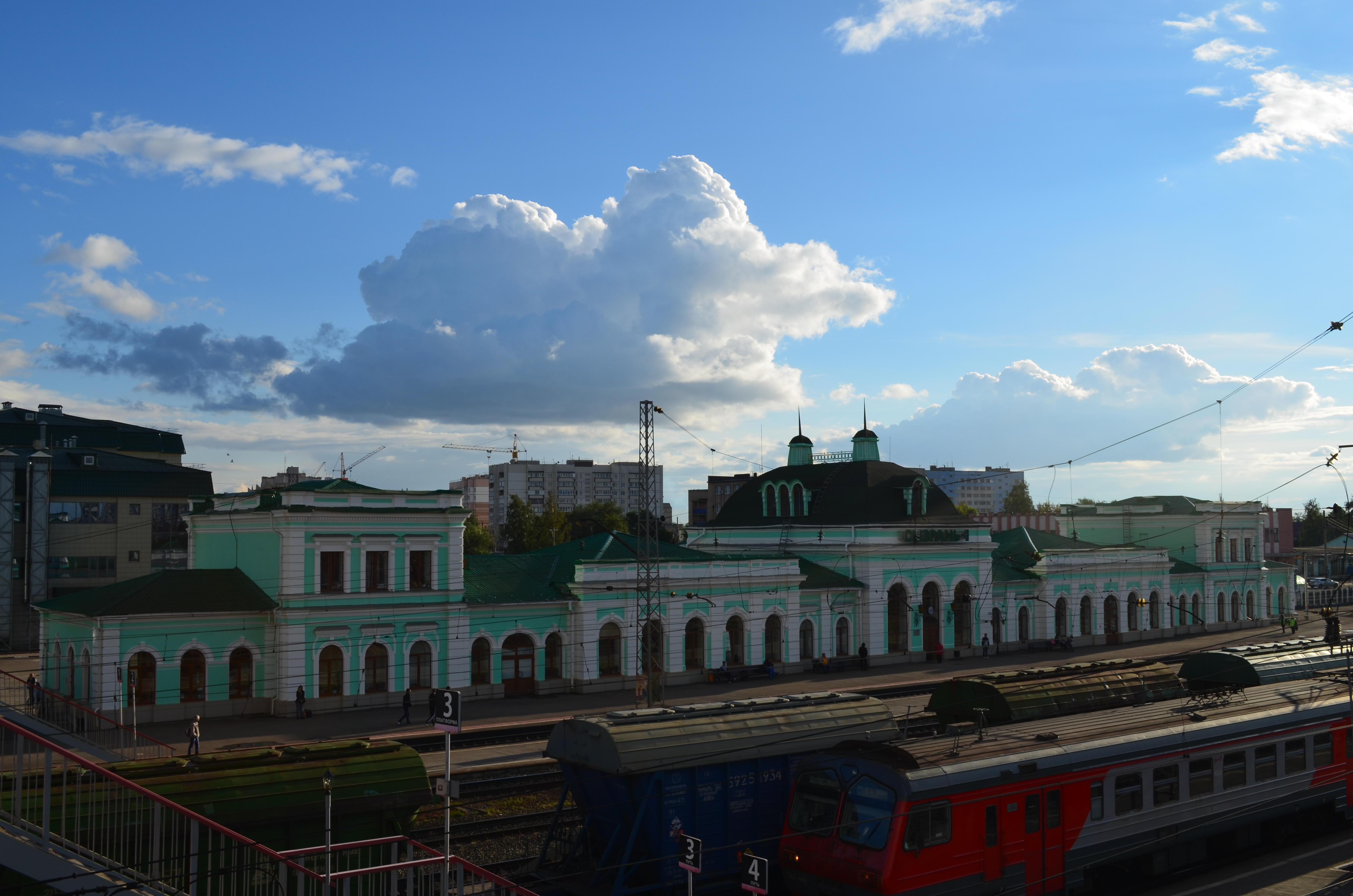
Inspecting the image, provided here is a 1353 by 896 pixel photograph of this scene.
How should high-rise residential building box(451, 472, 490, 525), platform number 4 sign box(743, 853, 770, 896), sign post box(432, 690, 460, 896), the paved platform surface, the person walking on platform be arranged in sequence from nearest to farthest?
sign post box(432, 690, 460, 896), platform number 4 sign box(743, 853, 770, 896), the person walking on platform, the paved platform surface, high-rise residential building box(451, 472, 490, 525)

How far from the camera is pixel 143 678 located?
131ft

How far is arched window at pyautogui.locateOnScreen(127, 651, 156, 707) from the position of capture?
39281 millimetres

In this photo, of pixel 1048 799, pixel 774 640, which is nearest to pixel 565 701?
pixel 774 640

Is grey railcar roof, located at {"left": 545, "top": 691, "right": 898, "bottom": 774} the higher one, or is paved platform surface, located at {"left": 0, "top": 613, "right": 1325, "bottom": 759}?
grey railcar roof, located at {"left": 545, "top": 691, "right": 898, "bottom": 774}

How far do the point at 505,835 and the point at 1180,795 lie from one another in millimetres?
15145

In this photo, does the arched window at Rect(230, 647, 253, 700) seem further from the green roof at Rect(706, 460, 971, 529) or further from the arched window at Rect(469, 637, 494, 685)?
the green roof at Rect(706, 460, 971, 529)

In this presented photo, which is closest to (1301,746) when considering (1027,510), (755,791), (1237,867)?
(1237,867)

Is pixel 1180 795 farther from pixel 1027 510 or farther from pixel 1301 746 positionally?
pixel 1027 510

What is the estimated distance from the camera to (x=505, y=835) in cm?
2556

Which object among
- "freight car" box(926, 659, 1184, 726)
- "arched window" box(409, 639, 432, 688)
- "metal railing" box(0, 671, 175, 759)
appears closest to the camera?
"freight car" box(926, 659, 1184, 726)

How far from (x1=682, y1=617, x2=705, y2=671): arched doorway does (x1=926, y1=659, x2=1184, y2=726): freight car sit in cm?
2651

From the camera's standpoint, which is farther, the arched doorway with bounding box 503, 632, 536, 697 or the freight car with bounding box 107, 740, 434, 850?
the arched doorway with bounding box 503, 632, 536, 697

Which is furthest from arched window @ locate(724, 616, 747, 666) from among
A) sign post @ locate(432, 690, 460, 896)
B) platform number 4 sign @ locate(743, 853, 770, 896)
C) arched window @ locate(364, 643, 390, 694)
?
sign post @ locate(432, 690, 460, 896)

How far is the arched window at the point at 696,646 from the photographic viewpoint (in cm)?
5381
